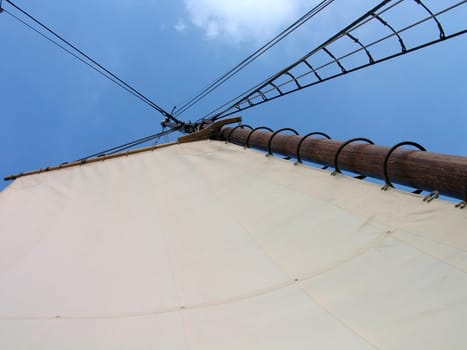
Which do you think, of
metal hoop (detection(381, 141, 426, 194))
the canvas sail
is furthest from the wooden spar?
the canvas sail

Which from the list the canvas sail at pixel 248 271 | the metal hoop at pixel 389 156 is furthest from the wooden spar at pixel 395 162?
the canvas sail at pixel 248 271

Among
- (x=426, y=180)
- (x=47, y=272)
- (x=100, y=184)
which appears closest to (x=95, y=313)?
(x=47, y=272)

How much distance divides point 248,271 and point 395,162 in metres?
1.49

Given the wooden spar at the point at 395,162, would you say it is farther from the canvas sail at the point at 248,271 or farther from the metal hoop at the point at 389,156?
the canvas sail at the point at 248,271

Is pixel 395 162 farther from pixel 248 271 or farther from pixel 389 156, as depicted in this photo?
pixel 248 271

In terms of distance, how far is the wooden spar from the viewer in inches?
104

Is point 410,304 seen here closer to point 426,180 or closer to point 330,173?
point 426,180

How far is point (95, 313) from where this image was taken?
7.61 feet

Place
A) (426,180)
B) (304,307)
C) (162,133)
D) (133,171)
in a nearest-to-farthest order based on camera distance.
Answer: (304,307) < (426,180) < (133,171) < (162,133)

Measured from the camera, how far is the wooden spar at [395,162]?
2.64 meters

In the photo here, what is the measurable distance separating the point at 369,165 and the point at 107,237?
244 centimetres

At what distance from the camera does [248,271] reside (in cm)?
271

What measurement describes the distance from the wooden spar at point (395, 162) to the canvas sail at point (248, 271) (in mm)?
143

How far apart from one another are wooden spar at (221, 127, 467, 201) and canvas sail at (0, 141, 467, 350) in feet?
0.47
